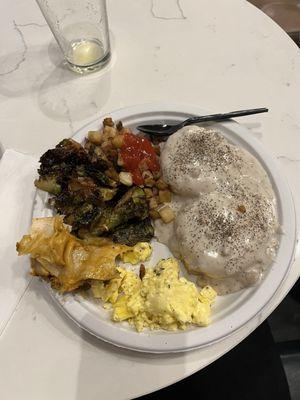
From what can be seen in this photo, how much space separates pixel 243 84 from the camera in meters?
1.68

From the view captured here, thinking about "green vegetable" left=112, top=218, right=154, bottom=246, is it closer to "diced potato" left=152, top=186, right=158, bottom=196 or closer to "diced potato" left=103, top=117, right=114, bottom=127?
"diced potato" left=152, top=186, right=158, bottom=196

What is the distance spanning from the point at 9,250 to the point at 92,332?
41cm

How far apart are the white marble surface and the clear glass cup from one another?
0.05 m

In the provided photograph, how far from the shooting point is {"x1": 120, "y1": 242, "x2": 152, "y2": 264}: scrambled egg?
4.25 ft

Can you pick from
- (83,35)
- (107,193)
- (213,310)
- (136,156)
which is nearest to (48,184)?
(107,193)

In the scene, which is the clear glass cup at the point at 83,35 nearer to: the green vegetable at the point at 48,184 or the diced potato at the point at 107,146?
the diced potato at the point at 107,146

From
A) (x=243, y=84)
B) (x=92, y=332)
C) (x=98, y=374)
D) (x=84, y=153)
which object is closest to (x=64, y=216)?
(x=84, y=153)

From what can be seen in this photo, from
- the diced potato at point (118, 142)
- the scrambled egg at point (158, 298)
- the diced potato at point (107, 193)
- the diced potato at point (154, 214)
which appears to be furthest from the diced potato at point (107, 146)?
the scrambled egg at point (158, 298)

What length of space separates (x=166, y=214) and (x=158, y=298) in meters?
0.31

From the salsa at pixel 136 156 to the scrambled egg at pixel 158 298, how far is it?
1.04 feet

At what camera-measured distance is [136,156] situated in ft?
4.54

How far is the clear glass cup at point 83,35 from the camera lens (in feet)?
5.48

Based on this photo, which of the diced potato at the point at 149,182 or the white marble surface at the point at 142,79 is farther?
the diced potato at the point at 149,182

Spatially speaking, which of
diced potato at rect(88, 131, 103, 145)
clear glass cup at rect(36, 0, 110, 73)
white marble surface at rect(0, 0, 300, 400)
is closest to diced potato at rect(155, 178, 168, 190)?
diced potato at rect(88, 131, 103, 145)
